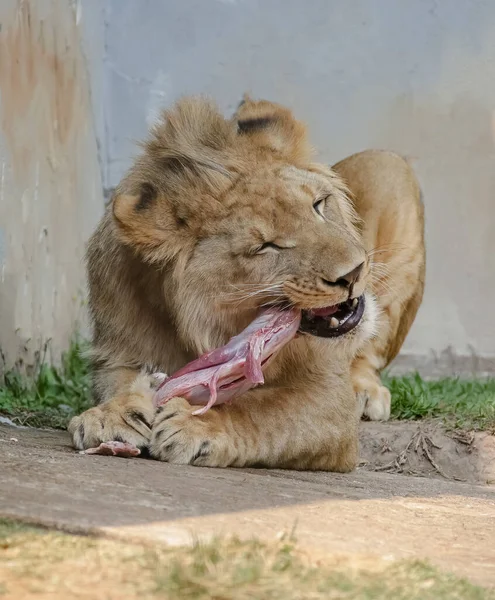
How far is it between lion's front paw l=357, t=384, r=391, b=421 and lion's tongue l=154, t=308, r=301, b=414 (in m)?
1.36

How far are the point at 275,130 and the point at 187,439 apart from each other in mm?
1124

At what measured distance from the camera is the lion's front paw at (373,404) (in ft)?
14.3

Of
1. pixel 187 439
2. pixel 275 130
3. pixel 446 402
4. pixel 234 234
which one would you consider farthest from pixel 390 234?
pixel 187 439

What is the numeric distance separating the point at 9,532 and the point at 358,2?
5112mm

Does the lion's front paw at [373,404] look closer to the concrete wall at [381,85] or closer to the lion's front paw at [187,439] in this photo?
the lion's front paw at [187,439]

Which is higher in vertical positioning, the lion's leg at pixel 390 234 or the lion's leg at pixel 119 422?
the lion's leg at pixel 390 234

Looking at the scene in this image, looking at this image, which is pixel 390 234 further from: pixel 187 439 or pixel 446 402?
pixel 187 439

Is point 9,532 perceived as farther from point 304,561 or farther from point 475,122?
point 475,122

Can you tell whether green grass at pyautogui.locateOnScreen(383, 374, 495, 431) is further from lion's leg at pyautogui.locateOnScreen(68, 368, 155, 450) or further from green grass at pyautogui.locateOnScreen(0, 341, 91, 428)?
lion's leg at pyautogui.locateOnScreen(68, 368, 155, 450)

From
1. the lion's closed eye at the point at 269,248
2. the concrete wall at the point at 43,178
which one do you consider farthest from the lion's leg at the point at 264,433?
the concrete wall at the point at 43,178

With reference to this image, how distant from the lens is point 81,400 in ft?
14.7

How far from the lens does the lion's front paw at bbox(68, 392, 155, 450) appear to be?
2900mm

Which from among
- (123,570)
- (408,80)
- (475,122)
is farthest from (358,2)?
(123,570)

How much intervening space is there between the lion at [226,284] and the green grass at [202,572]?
109cm
